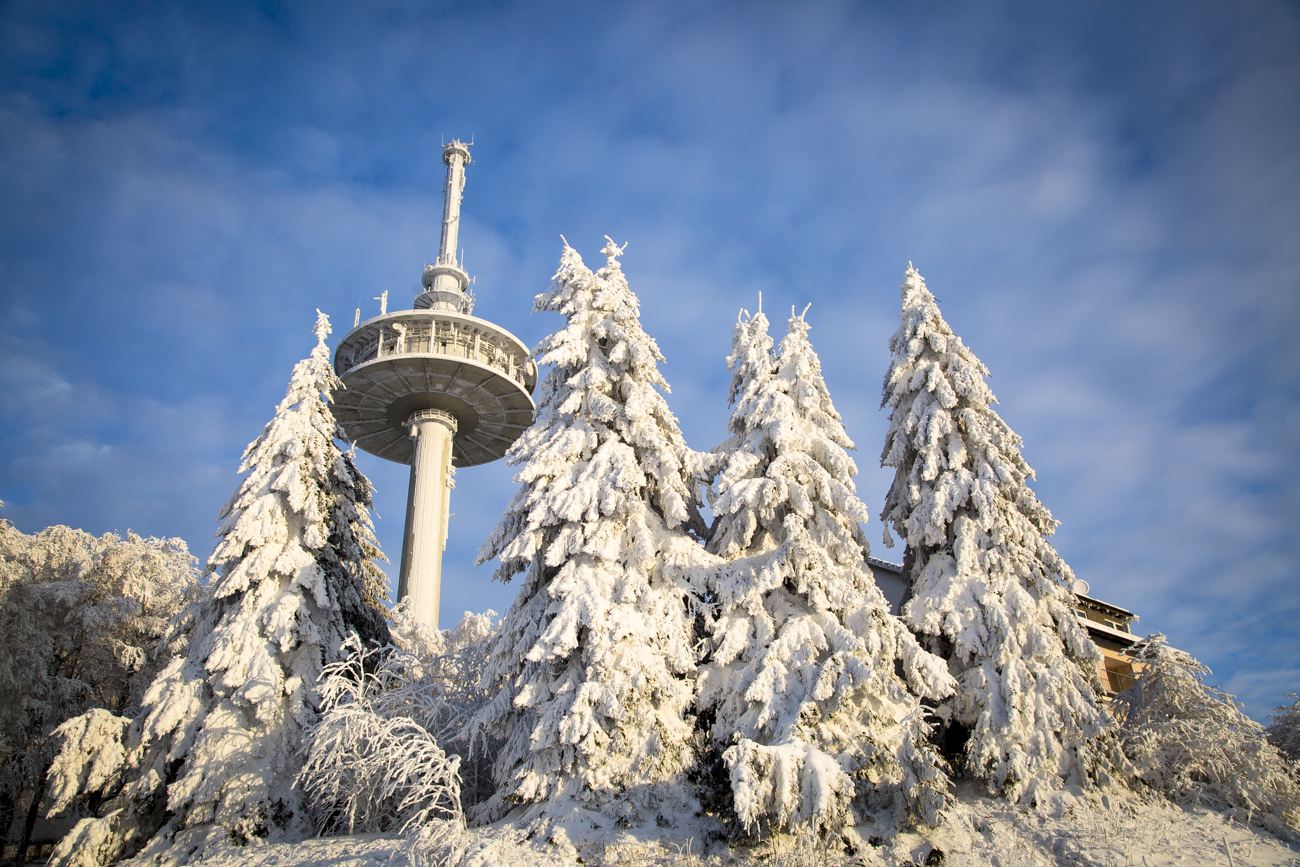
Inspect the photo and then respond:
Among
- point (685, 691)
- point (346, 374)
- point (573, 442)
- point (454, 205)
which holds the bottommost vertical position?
point (685, 691)

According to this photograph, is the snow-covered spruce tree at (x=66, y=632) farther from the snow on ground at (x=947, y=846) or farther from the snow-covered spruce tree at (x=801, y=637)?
the snow-covered spruce tree at (x=801, y=637)

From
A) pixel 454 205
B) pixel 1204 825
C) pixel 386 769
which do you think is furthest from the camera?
pixel 454 205

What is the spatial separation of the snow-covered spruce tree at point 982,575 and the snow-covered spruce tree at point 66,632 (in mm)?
21641

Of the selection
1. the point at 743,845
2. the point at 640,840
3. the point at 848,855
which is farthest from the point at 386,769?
the point at 848,855

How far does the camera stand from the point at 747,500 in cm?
1599

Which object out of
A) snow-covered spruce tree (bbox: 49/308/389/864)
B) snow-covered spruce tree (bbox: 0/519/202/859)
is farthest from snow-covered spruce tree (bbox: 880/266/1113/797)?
snow-covered spruce tree (bbox: 0/519/202/859)

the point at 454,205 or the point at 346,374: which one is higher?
the point at 454,205

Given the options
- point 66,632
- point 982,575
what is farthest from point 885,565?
point 66,632

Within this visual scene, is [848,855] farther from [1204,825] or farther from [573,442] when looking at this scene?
[573,442]

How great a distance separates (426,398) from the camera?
44.3m

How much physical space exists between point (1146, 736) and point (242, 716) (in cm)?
1777

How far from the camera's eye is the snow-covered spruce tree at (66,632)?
885 inches

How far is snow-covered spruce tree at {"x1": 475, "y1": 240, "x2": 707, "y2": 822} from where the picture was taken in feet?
44.0

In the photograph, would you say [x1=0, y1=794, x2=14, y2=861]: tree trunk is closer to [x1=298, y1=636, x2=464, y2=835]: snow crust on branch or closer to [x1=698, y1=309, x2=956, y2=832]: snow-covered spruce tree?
[x1=298, y1=636, x2=464, y2=835]: snow crust on branch
